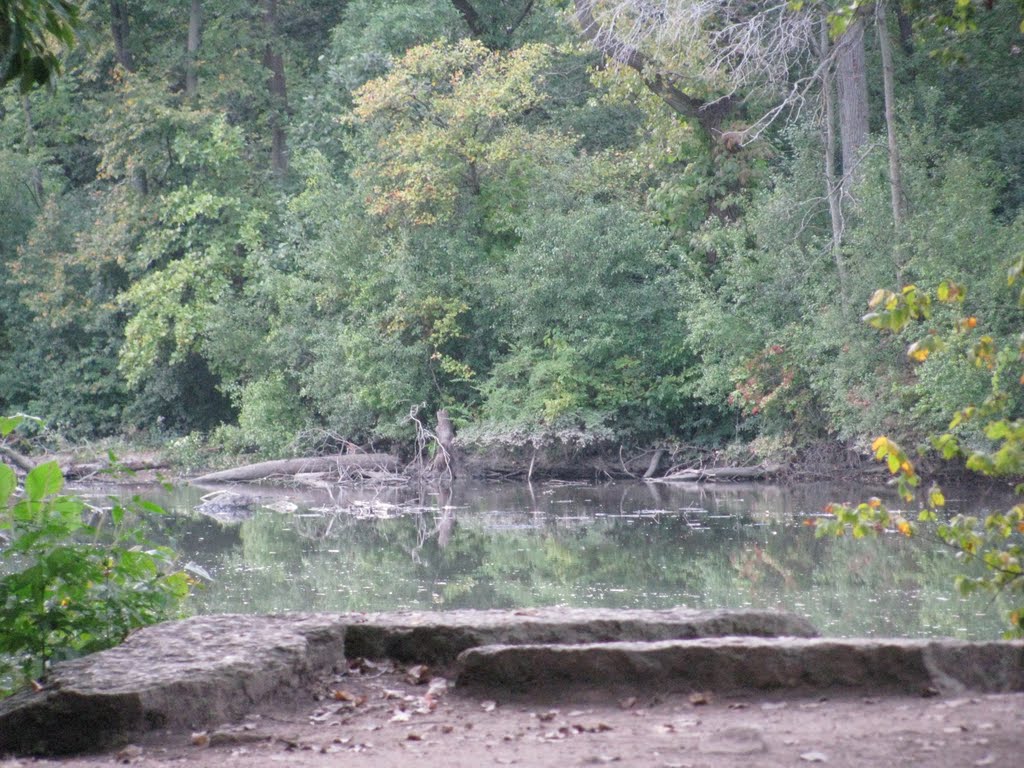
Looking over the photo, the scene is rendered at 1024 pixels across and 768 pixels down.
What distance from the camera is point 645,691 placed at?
4543 mm

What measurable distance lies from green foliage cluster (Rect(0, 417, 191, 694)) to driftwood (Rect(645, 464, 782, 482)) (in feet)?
58.1

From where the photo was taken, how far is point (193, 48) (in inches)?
1163

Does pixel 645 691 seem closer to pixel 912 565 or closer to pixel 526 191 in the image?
pixel 912 565

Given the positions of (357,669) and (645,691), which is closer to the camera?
(645,691)

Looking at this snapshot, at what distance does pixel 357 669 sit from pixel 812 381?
1657 centimetres

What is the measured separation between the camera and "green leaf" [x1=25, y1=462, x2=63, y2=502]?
5.04 meters

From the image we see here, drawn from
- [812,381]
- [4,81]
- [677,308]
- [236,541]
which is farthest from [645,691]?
[677,308]

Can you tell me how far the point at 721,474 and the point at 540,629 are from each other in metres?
17.9

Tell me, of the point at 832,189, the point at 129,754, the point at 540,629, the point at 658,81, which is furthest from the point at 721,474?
the point at 129,754

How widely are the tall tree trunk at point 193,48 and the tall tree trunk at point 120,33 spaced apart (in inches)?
57.3

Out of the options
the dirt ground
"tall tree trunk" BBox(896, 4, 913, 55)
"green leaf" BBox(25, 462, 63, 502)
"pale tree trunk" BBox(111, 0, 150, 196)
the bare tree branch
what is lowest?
the dirt ground

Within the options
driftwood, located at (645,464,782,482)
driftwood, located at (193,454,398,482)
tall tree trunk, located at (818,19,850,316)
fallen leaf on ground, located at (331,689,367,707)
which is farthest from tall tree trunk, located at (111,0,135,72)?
fallen leaf on ground, located at (331,689,367,707)

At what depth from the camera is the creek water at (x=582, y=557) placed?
1081cm

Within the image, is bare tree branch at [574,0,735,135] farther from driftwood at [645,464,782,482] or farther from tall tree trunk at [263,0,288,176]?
tall tree trunk at [263,0,288,176]
